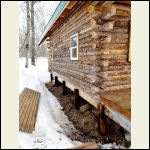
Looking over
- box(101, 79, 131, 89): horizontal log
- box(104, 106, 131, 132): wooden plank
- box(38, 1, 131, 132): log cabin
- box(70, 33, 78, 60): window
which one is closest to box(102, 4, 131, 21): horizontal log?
box(38, 1, 131, 132): log cabin

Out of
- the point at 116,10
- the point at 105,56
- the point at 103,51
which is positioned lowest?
the point at 105,56

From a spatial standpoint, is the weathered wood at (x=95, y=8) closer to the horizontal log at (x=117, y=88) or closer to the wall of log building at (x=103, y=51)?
the wall of log building at (x=103, y=51)

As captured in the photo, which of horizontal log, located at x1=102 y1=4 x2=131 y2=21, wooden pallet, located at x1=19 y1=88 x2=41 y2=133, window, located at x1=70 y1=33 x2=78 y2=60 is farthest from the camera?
window, located at x1=70 y1=33 x2=78 y2=60

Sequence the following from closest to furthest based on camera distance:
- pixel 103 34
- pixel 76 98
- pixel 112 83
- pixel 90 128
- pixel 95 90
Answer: pixel 103 34, pixel 95 90, pixel 112 83, pixel 90 128, pixel 76 98

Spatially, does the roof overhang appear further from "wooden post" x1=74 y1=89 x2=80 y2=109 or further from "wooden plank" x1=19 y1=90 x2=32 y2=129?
"wooden plank" x1=19 y1=90 x2=32 y2=129

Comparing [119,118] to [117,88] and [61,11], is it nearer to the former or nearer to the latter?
[117,88]

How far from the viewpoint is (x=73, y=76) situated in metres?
8.97

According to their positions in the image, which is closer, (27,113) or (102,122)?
(102,122)

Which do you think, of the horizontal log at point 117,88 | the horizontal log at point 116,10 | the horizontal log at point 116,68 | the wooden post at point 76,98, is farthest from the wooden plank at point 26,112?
the horizontal log at point 116,10

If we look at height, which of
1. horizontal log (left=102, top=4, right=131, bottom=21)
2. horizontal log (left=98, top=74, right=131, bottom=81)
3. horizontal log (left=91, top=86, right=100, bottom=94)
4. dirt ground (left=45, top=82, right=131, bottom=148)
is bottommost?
dirt ground (left=45, top=82, right=131, bottom=148)

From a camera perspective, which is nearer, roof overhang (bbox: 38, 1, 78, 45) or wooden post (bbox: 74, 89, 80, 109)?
roof overhang (bbox: 38, 1, 78, 45)

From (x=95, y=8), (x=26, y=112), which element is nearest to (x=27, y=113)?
(x=26, y=112)

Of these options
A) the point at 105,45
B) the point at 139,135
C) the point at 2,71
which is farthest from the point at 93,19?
the point at 139,135

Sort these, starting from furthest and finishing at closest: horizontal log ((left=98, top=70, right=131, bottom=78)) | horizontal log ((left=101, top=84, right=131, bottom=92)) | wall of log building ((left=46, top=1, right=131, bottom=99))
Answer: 1. horizontal log ((left=101, top=84, right=131, bottom=92))
2. horizontal log ((left=98, top=70, right=131, bottom=78))
3. wall of log building ((left=46, top=1, right=131, bottom=99))
